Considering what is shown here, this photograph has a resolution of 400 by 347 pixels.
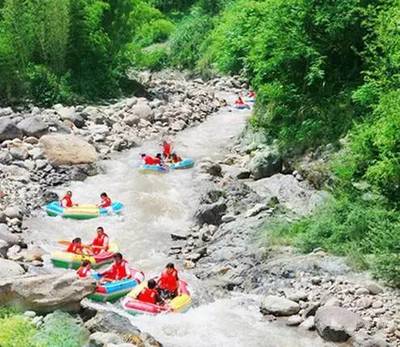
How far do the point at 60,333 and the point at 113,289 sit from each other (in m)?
2.77

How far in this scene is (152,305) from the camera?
35.3 feet

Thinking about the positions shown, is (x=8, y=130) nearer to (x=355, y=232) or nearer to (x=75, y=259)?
(x=75, y=259)

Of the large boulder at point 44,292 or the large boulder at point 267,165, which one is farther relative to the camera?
the large boulder at point 267,165

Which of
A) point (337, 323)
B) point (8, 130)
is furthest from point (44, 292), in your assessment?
point (8, 130)

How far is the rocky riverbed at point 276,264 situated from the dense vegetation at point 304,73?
523 mm

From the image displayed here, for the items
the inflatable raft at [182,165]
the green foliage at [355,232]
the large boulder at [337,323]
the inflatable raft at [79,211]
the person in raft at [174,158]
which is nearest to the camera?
the large boulder at [337,323]

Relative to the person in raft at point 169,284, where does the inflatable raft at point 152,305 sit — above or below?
below

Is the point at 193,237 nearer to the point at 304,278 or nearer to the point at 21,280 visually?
the point at 304,278

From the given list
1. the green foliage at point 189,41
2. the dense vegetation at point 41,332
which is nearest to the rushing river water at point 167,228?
the dense vegetation at point 41,332

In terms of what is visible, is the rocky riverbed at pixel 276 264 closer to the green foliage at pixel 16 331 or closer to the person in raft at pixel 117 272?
the person in raft at pixel 117 272

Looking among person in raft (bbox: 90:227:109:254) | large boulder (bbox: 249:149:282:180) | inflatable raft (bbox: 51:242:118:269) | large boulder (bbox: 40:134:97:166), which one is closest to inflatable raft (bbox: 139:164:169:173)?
large boulder (bbox: 40:134:97:166)

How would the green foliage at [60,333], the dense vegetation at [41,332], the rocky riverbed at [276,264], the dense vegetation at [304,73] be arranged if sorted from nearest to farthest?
the dense vegetation at [41,332], the green foliage at [60,333], the rocky riverbed at [276,264], the dense vegetation at [304,73]

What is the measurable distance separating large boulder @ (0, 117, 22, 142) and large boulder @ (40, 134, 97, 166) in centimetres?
105

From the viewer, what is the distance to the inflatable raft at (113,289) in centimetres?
1104
